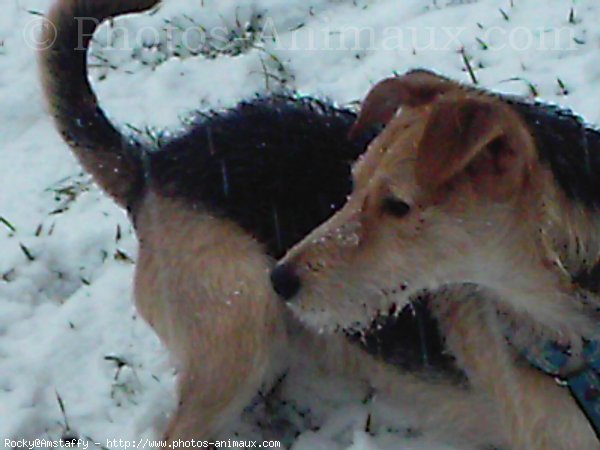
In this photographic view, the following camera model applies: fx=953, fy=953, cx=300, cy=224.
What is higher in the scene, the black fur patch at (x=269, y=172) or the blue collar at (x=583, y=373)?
the black fur patch at (x=269, y=172)

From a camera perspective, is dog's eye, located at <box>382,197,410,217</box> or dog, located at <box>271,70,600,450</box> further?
dog's eye, located at <box>382,197,410,217</box>

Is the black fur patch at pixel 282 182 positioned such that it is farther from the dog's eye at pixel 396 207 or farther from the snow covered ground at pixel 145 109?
the dog's eye at pixel 396 207

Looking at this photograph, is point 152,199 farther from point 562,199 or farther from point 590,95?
point 590,95

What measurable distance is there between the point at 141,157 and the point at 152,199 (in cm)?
16

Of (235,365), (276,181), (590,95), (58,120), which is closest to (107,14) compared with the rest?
(58,120)

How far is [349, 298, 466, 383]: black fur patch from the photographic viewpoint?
3.12m

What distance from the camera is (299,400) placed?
3.50 metres

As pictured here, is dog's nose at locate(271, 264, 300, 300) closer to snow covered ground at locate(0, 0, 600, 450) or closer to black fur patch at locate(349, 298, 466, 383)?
black fur patch at locate(349, 298, 466, 383)

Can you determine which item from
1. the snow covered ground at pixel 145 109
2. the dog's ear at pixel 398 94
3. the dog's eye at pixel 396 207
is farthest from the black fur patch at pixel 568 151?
the snow covered ground at pixel 145 109

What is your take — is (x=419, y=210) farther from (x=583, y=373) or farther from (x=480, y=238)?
(x=583, y=373)

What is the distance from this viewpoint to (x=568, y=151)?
258 cm

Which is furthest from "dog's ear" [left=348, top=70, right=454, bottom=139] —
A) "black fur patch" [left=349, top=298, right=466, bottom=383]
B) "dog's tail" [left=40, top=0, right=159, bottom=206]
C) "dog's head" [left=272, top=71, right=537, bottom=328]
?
"dog's tail" [left=40, top=0, right=159, bottom=206]

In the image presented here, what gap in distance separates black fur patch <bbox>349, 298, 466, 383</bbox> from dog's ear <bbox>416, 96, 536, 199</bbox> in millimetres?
719

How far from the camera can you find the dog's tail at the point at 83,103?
304cm
